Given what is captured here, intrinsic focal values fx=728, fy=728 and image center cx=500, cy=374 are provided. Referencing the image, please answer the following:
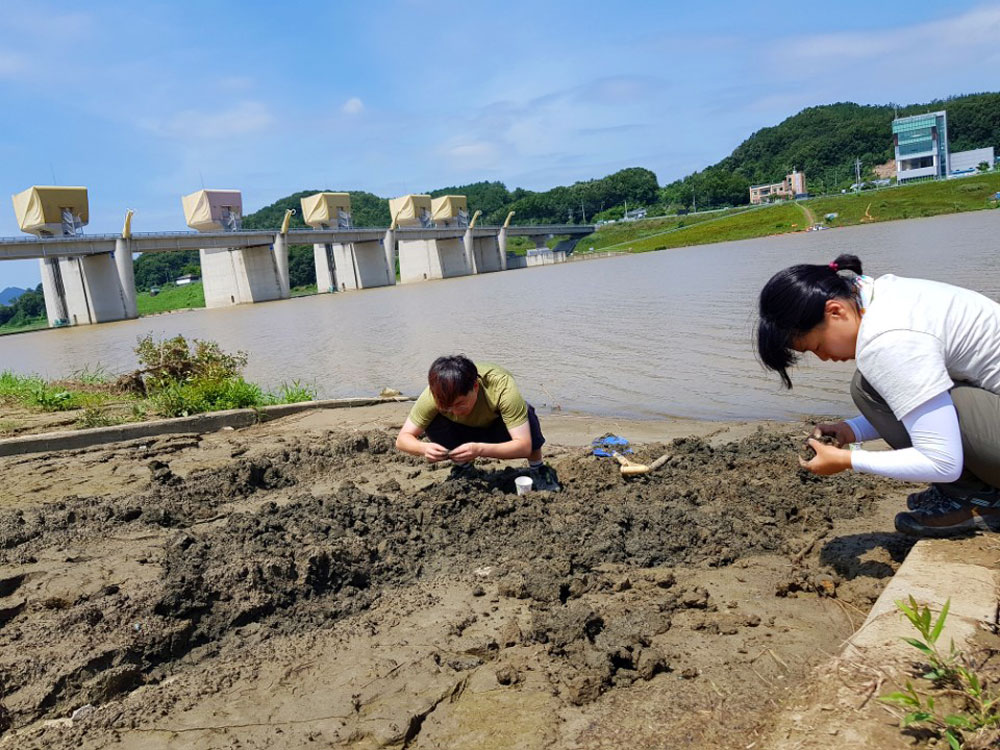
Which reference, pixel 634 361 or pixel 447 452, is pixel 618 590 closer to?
pixel 447 452

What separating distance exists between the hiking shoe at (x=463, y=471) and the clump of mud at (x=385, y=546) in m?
0.09

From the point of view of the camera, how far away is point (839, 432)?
131 inches

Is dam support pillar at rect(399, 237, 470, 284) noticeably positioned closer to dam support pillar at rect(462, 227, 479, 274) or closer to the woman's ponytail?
dam support pillar at rect(462, 227, 479, 274)

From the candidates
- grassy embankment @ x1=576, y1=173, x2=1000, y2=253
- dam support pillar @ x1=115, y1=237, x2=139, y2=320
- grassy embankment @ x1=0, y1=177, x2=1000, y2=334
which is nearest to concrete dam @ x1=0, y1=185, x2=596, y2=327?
dam support pillar @ x1=115, y1=237, x2=139, y2=320

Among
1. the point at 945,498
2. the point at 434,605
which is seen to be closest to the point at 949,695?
the point at 945,498

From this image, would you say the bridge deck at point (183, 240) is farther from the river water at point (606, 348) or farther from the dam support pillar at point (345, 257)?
the river water at point (606, 348)

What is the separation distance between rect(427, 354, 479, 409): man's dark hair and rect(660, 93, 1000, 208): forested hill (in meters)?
125

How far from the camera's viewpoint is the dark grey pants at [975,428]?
8.81ft

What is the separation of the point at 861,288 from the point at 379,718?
228 cm

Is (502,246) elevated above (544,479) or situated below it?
above

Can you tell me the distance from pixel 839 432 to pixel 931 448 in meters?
0.78

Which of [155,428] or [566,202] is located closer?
[155,428]

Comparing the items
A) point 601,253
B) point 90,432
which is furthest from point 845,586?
point 601,253

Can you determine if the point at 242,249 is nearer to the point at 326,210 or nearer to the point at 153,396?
the point at 326,210
